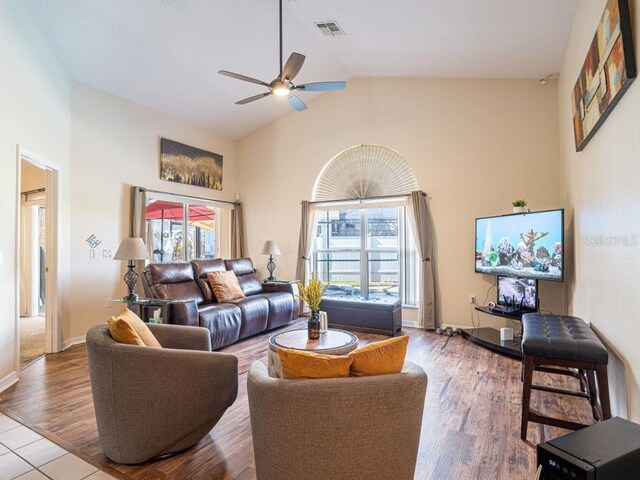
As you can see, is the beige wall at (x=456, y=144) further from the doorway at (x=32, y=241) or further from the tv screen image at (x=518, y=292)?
the doorway at (x=32, y=241)

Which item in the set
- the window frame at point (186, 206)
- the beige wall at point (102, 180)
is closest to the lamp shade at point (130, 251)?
the beige wall at point (102, 180)

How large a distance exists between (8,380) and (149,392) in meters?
2.17

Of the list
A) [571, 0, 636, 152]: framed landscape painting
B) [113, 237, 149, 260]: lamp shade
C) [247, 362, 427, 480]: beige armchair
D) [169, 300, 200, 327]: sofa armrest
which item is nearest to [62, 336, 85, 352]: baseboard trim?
[113, 237, 149, 260]: lamp shade

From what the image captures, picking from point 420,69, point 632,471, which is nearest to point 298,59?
point 420,69

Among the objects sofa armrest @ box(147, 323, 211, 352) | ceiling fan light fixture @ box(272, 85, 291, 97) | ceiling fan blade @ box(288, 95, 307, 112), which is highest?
ceiling fan blade @ box(288, 95, 307, 112)

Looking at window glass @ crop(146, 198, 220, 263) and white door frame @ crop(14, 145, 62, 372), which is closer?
white door frame @ crop(14, 145, 62, 372)

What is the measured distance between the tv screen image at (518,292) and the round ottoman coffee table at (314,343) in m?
2.36

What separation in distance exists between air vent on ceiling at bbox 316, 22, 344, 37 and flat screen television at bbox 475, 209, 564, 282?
2959mm

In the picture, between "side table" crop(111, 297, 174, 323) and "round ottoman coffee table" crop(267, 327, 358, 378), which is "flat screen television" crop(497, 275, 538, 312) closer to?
"round ottoman coffee table" crop(267, 327, 358, 378)

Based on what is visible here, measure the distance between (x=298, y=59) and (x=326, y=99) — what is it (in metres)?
2.89

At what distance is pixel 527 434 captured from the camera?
88.0 inches

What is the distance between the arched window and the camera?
5355mm

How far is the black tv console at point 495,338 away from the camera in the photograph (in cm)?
376

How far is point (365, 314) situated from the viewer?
4.80 meters
